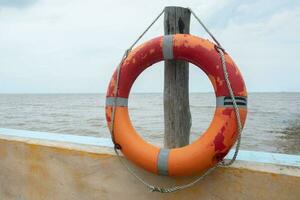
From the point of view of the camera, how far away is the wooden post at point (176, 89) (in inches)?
82.4

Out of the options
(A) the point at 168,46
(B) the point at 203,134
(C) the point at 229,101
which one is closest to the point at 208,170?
(B) the point at 203,134

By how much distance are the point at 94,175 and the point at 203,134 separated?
848mm

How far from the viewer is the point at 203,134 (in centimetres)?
185

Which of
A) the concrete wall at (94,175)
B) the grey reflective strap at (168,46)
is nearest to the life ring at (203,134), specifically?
the grey reflective strap at (168,46)

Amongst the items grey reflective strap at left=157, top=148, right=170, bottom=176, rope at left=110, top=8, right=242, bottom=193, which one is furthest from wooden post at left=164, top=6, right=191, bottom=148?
grey reflective strap at left=157, top=148, right=170, bottom=176

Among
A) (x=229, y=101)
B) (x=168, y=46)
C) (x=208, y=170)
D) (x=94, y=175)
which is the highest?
(x=168, y=46)

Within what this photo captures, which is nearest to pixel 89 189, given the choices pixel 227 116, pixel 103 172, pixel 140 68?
pixel 103 172

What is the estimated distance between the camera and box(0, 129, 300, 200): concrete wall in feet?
5.69

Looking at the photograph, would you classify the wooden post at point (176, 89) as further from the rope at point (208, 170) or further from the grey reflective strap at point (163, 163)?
the grey reflective strap at point (163, 163)

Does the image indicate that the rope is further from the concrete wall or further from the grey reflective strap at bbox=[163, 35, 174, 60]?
the grey reflective strap at bbox=[163, 35, 174, 60]

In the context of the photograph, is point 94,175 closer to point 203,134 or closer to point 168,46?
point 203,134

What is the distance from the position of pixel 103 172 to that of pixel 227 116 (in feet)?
3.09

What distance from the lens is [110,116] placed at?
2043 millimetres

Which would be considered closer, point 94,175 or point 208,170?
point 208,170
